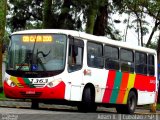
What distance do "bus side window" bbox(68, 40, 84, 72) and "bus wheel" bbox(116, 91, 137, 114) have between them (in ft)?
14.5

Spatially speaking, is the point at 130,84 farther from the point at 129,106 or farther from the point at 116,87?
the point at 116,87

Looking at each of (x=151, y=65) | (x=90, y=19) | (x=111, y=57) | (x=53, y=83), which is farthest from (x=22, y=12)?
(x=53, y=83)

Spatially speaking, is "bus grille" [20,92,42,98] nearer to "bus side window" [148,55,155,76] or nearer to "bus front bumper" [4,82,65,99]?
"bus front bumper" [4,82,65,99]

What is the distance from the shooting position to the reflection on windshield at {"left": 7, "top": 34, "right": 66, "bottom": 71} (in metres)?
21.1

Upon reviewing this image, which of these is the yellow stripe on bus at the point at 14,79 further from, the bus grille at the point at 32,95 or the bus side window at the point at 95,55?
the bus side window at the point at 95,55

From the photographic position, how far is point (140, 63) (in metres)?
26.0

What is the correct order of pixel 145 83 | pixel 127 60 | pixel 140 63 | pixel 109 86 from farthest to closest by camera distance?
pixel 145 83 < pixel 140 63 < pixel 127 60 < pixel 109 86

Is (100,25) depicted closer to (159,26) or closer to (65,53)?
(159,26)

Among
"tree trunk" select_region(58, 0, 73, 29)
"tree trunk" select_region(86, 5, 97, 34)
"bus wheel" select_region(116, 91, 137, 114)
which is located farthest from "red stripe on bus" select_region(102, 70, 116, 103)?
"tree trunk" select_region(58, 0, 73, 29)

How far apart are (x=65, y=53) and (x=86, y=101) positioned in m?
2.03

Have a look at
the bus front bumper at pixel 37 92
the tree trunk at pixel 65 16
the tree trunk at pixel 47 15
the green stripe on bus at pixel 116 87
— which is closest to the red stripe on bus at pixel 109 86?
the green stripe on bus at pixel 116 87

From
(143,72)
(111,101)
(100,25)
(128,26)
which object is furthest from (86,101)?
(128,26)

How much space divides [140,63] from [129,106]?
2.04m

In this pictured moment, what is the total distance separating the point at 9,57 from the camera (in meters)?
22.0
